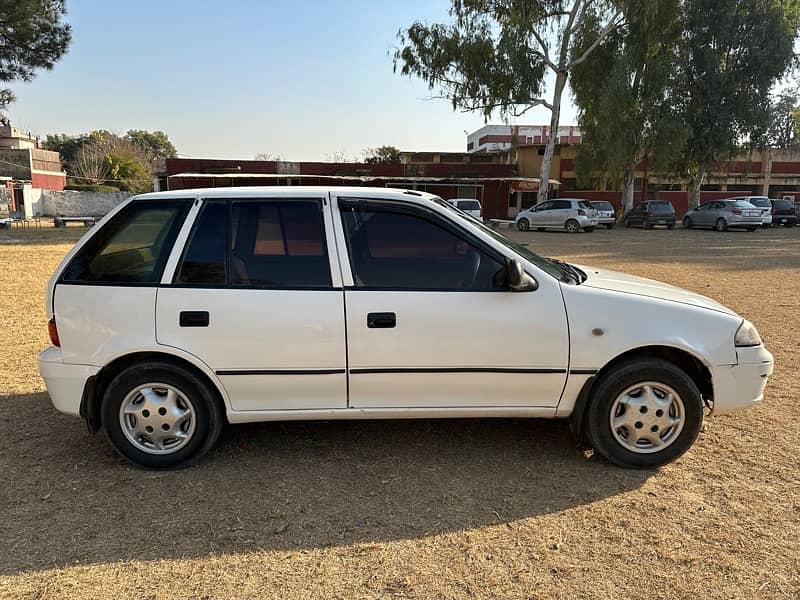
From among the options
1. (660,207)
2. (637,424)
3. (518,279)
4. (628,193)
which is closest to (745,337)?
(637,424)

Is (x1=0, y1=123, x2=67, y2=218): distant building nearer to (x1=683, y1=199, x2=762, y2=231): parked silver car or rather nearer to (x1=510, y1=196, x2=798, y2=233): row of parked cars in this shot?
(x1=510, y1=196, x2=798, y2=233): row of parked cars

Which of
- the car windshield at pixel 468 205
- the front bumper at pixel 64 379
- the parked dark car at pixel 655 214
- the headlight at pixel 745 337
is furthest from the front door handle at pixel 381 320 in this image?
the parked dark car at pixel 655 214

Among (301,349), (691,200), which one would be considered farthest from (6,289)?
(691,200)

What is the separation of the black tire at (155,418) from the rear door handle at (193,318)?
293mm

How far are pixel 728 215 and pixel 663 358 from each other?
2868 cm

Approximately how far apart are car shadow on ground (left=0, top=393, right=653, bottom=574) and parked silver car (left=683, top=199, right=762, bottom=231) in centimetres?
2834

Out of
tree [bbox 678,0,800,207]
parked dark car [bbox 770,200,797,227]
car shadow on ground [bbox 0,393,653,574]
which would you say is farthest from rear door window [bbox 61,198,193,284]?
parked dark car [bbox 770,200,797,227]

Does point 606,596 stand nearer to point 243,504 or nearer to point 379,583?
point 379,583

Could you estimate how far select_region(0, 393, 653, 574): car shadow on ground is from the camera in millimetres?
2984

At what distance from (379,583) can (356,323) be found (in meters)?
1.43

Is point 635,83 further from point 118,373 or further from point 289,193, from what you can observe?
point 118,373

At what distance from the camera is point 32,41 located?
66.3 feet

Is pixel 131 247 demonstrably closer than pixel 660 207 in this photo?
Yes

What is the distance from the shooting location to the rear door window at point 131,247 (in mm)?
3605
